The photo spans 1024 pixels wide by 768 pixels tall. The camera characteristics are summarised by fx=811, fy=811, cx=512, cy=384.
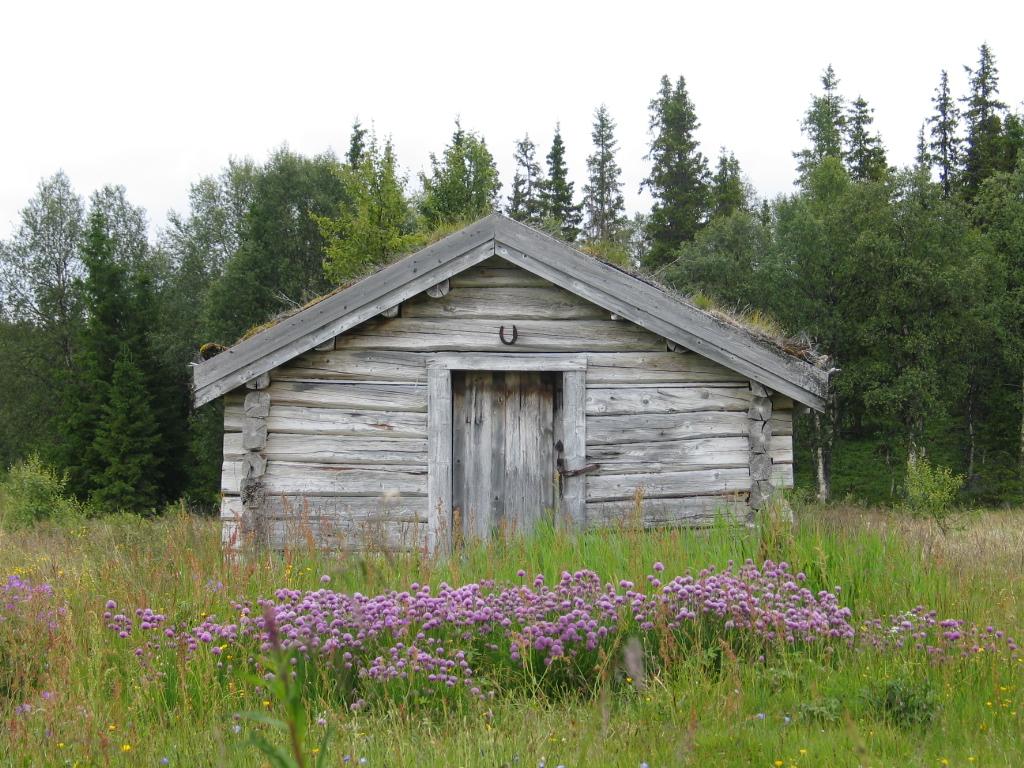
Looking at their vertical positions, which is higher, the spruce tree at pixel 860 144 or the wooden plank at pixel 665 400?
the spruce tree at pixel 860 144

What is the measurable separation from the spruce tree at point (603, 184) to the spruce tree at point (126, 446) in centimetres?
3115

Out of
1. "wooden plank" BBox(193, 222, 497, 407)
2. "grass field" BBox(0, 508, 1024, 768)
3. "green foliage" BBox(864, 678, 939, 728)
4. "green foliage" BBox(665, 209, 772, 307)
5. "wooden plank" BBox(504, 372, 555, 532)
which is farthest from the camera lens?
"green foliage" BBox(665, 209, 772, 307)

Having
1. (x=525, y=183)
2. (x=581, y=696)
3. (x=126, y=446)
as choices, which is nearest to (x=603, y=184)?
(x=525, y=183)

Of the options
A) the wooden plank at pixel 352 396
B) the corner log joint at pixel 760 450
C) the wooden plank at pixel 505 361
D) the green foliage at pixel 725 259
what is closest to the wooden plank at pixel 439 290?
the wooden plank at pixel 505 361

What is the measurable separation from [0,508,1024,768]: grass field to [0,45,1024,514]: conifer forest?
1950cm

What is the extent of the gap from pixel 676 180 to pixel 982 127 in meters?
14.9

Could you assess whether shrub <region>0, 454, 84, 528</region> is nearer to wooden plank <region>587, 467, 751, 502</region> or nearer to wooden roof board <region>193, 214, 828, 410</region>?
wooden roof board <region>193, 214, 828, 410</region>

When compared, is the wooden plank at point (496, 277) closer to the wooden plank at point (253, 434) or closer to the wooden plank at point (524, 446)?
the wooden plank at point (524, 446)

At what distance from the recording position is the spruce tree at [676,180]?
42.8 metres

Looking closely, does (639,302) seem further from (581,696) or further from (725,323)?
(581,696)

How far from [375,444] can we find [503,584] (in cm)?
323

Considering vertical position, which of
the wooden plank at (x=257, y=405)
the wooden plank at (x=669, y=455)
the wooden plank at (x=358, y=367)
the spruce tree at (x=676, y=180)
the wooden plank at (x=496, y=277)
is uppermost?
the spruce tree at (x=676, y=180)

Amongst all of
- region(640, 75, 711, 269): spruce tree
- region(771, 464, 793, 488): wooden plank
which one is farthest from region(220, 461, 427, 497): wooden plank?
region(640, 75, 711, 269): spruce tree

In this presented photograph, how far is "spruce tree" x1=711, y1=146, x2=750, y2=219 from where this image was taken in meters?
44.8
